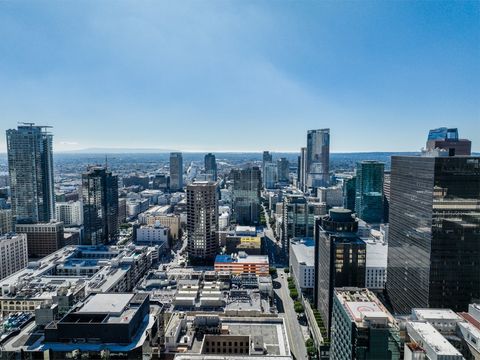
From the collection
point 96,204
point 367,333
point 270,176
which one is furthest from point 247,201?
point 367,333

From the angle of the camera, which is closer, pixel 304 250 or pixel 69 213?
pixel 304 250

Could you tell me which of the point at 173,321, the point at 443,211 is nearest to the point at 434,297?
the point at 443,211

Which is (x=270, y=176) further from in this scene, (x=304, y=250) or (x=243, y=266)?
(x=243, y=266)

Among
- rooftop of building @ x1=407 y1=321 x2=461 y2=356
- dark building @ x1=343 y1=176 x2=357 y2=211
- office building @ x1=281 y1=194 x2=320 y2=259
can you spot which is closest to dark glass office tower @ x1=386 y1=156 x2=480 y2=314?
rooftop of building @ x1=407 y1=321 x2=461 y2=356

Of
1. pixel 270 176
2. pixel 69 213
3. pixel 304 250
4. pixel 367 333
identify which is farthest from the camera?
pixel 270 176

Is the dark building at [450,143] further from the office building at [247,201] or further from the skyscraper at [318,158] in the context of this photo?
the skyscraper at [318,158]

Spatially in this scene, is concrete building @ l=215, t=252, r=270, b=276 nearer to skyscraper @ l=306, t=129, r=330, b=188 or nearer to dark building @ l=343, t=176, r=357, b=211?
dark building @ l=343, t=176, r=357, b=211
